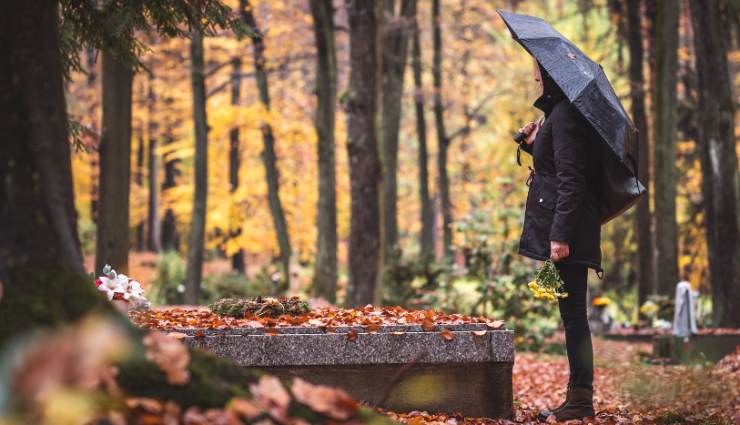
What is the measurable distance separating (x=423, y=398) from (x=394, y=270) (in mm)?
12985

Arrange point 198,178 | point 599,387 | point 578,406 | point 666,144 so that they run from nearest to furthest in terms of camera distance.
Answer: point 578,406 < point 599,387 < point 666,144 < point 198,178

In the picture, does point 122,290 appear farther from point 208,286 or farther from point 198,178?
point 208,286

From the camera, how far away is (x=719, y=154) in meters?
14.6

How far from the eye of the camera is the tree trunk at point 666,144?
16109 mm

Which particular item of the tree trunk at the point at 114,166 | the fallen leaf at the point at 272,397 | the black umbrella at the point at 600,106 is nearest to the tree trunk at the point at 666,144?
the tree trunk at the point at 114,166

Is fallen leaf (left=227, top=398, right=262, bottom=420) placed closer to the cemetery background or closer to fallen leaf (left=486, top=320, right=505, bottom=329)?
the cemetery background

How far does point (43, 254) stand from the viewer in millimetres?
3816

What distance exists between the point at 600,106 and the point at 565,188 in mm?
548

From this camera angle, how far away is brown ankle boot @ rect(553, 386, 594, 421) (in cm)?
591

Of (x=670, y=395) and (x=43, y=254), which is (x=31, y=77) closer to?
(x=43, y=254)

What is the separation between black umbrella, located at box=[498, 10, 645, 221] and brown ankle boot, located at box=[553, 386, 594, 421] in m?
1.10

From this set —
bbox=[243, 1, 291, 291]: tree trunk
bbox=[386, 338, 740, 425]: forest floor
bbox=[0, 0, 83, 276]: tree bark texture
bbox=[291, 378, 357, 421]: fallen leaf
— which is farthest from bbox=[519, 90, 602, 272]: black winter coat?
bbox=[243, 1, 291, 291]: tree trunk

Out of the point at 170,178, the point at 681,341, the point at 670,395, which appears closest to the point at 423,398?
the point at 670,395

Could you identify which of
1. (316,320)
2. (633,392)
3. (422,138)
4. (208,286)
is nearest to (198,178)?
(208,286)
